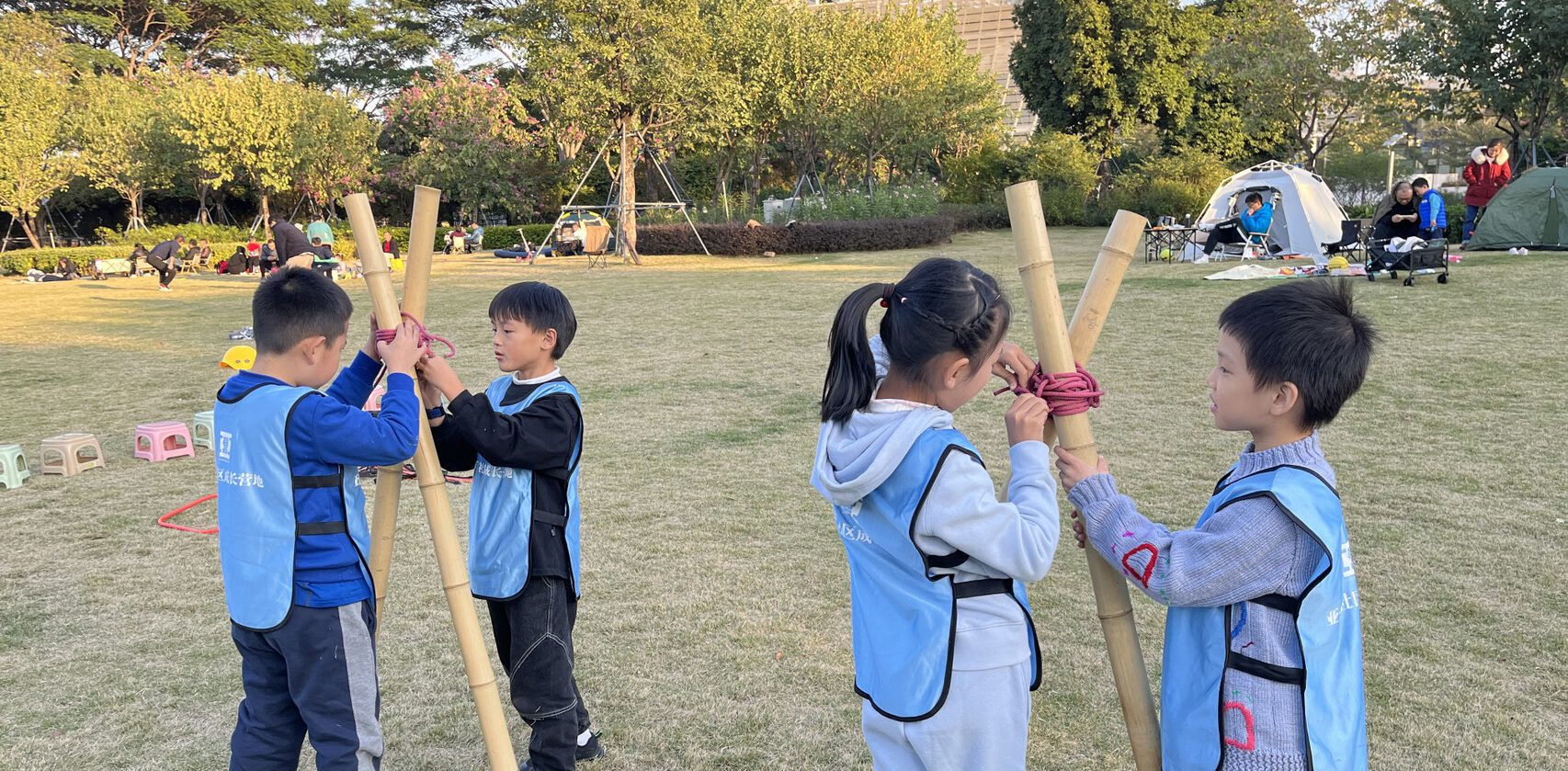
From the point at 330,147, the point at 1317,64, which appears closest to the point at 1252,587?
the point at 1317,64

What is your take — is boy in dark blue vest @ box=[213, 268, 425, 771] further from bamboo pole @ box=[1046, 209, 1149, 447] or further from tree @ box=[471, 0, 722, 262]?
tree @ box=[471, 0, 722, 262]

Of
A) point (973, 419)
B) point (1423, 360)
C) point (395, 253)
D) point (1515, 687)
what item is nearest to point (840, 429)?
point (1515, 687)

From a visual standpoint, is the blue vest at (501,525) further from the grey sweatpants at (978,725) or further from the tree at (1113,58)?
the tree at (1113,58)

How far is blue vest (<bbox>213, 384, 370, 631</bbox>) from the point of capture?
2365mm

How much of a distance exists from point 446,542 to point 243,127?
104 feet

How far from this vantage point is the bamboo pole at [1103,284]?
194 cm

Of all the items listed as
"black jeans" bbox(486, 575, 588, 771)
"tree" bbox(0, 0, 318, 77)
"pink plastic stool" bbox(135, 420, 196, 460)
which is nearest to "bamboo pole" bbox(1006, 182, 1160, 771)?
"black jeans" bbox(486, 575, 588, 771)

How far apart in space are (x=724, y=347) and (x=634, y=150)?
16.2 m

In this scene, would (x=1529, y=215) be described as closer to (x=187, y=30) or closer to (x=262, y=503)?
(x=262, y=503)

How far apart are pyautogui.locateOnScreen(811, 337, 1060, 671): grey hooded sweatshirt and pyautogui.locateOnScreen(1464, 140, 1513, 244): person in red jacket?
1986cm

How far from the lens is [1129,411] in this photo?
710cm

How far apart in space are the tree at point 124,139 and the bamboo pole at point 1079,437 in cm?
3434

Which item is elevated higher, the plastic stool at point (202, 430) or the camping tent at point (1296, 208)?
the camping tent at point (1296, 208)

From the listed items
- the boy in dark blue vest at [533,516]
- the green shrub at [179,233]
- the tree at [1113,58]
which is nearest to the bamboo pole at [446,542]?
the boy in dark blue vest at [533,516]
